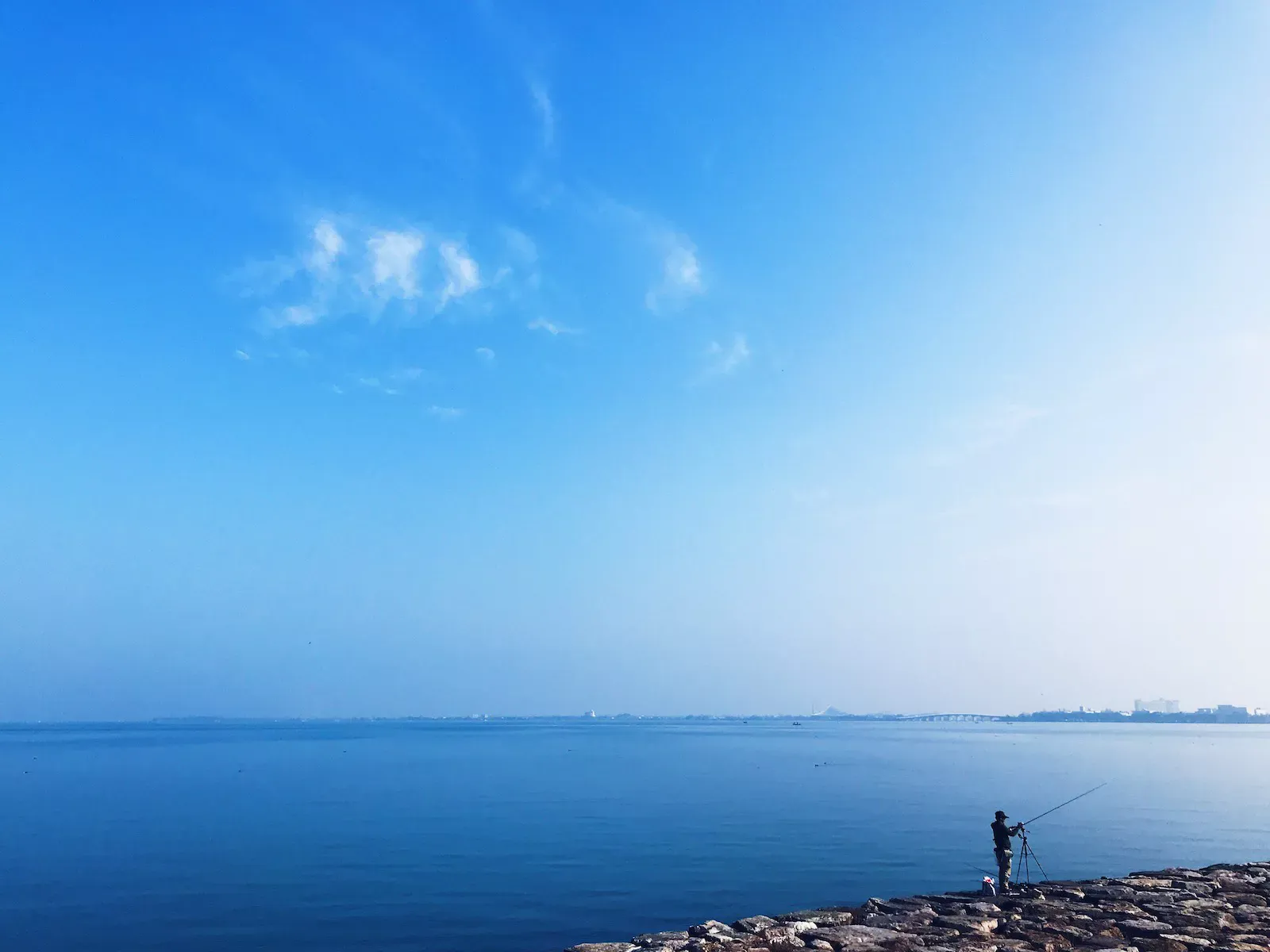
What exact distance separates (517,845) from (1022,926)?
70.3 ft

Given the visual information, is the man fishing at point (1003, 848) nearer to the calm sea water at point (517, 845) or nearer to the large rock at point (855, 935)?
the calm sea water at point (517, 845)

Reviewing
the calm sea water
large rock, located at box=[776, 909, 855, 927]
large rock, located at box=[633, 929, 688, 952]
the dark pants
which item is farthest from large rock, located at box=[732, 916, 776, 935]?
the calm sea water

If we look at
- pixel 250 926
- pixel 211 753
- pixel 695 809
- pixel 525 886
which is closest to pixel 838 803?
pixel 695 809

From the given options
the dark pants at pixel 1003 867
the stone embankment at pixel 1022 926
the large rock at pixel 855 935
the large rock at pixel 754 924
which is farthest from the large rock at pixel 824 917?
the dark pants at pixel 1003 867

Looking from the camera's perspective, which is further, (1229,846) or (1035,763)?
(1035,763)

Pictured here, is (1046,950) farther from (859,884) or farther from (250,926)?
(250,926)

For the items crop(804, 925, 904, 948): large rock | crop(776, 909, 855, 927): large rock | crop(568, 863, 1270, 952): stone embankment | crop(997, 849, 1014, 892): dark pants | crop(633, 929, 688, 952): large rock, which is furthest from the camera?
crop(997, 849, 1014, 892): dark pants

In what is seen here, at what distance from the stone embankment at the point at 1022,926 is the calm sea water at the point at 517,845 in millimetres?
6997

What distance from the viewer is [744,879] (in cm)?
2383

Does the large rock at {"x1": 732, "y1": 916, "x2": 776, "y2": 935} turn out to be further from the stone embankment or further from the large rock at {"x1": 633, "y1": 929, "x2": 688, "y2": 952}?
the large rock at {"x1": 633, "y1": 929, "x2": 688, "y2": 952}

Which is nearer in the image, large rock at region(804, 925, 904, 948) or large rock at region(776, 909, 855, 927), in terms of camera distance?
large rock at region(804, 925, 904, 948)

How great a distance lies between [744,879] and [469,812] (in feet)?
62.9

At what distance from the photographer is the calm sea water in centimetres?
2038

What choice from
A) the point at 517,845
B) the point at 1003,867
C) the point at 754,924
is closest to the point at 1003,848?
the point at 1003,867
